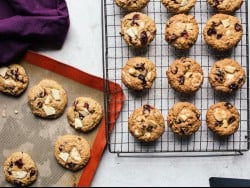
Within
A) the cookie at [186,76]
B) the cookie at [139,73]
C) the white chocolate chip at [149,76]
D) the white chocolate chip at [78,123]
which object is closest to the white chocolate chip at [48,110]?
the white chocolate chip at [78,123]

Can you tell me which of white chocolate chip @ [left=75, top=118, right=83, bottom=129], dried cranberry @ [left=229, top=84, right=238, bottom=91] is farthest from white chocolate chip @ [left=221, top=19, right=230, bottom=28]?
white chocolate chip @ [left=75, top=118, right=83, bottom=129]

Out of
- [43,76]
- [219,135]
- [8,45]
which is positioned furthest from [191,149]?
[8,45]

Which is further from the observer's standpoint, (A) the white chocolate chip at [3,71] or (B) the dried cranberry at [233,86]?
(A) the white chocolate chip at [3,71]

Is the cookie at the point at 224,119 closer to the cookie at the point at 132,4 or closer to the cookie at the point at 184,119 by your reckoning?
the cookie at the point at 184,119

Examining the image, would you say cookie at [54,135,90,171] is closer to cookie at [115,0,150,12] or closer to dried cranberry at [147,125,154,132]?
dried cranberry at [147,125,154,132]

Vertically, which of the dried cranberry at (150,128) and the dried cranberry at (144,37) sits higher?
the dried cranberry at (144,37)

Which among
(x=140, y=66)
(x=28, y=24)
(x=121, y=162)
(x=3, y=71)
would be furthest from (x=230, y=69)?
(x=3, y=71)
